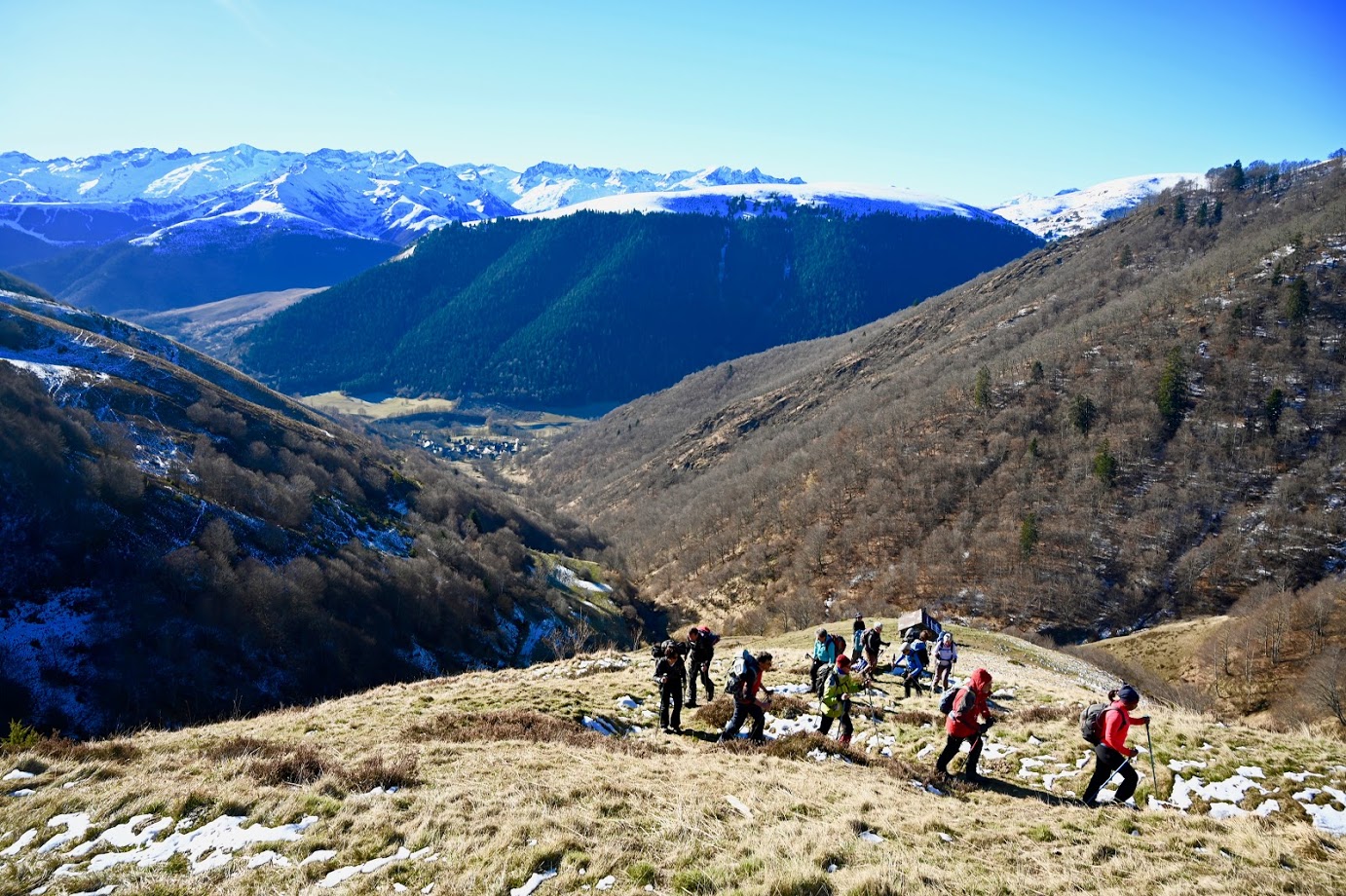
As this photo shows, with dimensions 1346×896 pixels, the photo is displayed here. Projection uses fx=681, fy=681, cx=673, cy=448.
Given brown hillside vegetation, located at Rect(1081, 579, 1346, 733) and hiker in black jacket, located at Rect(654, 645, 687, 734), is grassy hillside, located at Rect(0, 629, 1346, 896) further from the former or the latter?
brown hillside vegetation, located at Rect(1081, 579, 1346, 733)

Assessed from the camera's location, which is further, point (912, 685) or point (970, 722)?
point (912, 685)

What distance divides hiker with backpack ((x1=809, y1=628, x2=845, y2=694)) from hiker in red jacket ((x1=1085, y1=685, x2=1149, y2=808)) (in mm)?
9930

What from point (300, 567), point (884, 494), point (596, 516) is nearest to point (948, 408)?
point (884, 494)

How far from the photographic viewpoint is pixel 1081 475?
110m

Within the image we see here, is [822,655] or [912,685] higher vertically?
[822,655]

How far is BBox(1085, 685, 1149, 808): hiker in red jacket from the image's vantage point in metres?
13.6

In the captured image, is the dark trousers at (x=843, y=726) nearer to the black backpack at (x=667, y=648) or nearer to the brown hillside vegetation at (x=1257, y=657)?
the black backpack at (x=667, y=648)

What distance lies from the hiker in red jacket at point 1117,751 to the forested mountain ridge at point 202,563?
3676 cm

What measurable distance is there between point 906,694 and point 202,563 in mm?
52587

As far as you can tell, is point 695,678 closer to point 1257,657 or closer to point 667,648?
point 667,648

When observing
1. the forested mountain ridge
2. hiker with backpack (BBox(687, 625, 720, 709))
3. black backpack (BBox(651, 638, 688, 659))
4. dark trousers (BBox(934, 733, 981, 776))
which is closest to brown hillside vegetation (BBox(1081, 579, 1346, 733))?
hiker with backpack (BBox(687, 625, 720, 709))

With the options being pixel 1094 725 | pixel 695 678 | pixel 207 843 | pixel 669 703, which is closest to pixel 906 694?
pixel 695 678

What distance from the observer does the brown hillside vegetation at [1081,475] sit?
307 feet

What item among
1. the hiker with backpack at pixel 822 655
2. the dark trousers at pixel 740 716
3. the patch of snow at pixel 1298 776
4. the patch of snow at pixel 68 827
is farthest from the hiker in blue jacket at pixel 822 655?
the patch of snow at pixel 68 827
